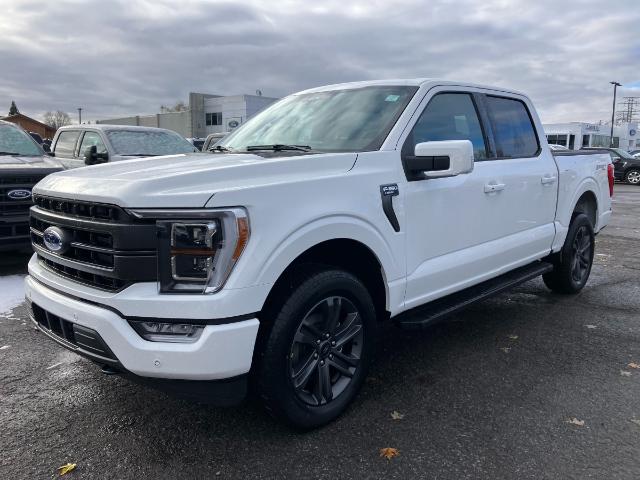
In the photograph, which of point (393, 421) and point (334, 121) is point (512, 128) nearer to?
point (334, 121)

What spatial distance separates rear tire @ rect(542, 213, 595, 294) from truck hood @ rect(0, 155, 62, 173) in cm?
563

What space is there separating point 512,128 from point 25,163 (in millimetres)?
5472

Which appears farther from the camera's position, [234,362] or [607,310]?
[607,310]

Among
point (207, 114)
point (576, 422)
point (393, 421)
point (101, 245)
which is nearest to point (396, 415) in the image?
point (393, 421)

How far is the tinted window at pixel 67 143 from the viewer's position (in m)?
9.58

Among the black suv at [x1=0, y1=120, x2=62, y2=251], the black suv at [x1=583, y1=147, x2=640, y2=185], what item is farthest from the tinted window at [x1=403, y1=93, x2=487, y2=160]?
the black suv at [x1=583, y1=147, x2=640, y2=185]

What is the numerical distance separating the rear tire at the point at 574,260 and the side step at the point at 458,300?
0.68 m

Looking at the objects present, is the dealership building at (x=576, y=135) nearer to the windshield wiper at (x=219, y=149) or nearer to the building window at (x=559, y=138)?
the building window at (x=559, y=138)

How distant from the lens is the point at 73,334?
2.74 meters

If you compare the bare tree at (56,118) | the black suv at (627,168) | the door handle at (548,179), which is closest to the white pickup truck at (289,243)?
the door handle at (548,179)

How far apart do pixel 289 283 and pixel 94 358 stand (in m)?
1.00

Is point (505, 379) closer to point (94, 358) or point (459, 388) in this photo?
point (459, 388)

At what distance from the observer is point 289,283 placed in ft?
9.35

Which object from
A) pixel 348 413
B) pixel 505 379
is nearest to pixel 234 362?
pixel 348 413
